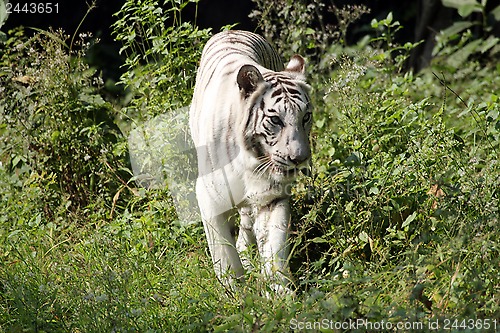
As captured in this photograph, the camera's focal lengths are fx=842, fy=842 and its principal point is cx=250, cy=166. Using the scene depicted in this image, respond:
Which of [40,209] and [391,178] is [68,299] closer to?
[40,209]

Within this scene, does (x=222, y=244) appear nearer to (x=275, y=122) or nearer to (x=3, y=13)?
(x=275, y=122)

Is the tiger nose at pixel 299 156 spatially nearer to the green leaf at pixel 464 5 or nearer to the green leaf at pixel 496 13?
the green leaf at pixel 464 5

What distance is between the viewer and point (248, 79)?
3.78m

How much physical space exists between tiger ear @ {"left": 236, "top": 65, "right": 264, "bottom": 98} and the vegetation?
61cm

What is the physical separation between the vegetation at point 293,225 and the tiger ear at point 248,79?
0.61 metres

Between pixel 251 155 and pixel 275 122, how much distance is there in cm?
20

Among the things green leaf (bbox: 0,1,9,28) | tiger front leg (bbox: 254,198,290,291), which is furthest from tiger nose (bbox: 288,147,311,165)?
green leaf (bbox: 0,1,9,28)

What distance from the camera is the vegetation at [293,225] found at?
3223 mm

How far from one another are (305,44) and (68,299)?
2806mm

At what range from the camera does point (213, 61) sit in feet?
14.7

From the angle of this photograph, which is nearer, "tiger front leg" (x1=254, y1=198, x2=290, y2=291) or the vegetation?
the vegetation

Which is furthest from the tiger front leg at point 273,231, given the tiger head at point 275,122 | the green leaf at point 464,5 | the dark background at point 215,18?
the green leaf at point 464,5

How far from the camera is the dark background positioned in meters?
8.88

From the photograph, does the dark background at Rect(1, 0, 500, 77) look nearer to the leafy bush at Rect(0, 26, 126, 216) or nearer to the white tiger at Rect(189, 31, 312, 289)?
the leafy bush at Rect(0, 26, 126, 216)
